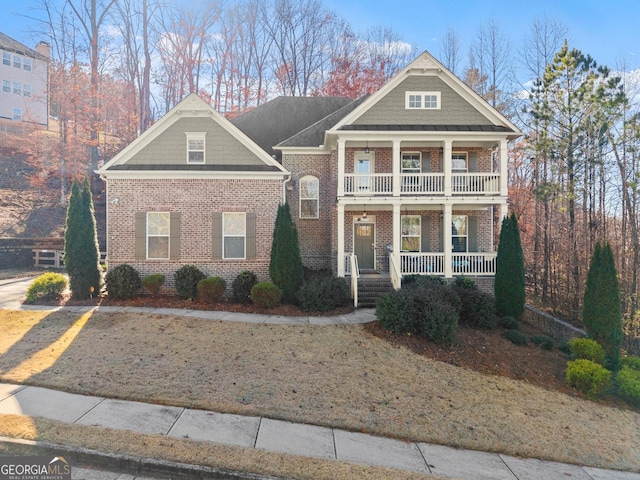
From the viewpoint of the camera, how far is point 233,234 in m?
12.9

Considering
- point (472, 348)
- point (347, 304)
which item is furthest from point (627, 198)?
point (347, 304)

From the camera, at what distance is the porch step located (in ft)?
39.2

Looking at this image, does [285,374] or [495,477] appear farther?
[285,374]

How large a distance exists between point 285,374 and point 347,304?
5386 millimetres

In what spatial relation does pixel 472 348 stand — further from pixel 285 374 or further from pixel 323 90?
pixel 323 90

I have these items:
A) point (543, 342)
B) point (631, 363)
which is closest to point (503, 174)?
point (543, 342)

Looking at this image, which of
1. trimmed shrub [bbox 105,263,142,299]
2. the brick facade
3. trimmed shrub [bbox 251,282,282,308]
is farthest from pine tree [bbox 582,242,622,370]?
trimmed shrub [bbox 105,263,142,299]

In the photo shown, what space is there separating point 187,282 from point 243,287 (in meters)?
1.85

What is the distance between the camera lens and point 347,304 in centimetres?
1167

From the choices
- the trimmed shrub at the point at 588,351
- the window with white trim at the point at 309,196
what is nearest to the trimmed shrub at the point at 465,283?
the trimmed shrub at the point at 588,351

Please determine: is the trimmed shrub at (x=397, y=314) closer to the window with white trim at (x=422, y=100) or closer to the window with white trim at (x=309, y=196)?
the window with white trim at (x=309, y=196)

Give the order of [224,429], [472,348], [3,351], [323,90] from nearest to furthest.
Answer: [224,429] → [3,351] → [472,348] → [323,90]

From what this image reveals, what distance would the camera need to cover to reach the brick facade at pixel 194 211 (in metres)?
12.6

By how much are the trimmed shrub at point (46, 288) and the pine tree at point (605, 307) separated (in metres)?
15.7
